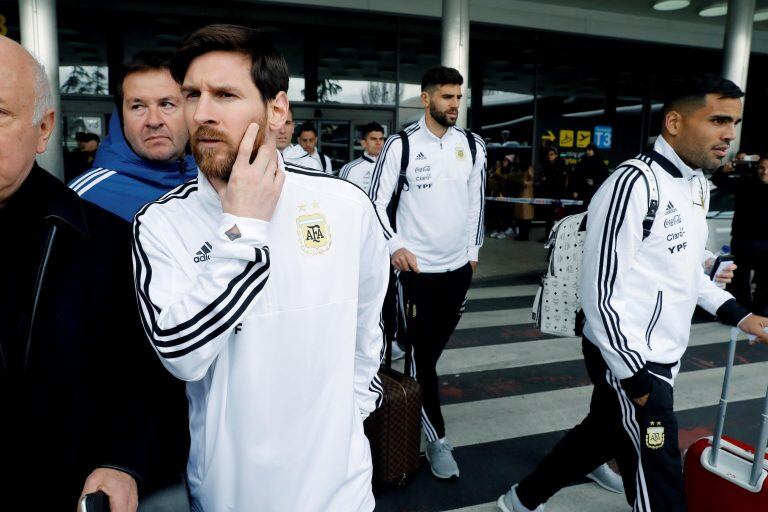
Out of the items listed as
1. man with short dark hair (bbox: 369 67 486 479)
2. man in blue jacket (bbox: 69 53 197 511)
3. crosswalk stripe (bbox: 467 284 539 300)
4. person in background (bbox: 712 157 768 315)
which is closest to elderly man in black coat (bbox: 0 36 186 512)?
man in blue jacket (bbox: 69 53 197 511)

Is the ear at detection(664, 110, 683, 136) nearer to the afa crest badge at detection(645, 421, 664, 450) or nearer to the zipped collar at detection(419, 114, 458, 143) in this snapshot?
the afa crest badge at detection(645, 421, 664, 450)

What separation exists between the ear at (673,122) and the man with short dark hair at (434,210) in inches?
56.3

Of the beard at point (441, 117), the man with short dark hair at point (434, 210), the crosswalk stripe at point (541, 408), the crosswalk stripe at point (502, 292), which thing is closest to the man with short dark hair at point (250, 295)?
the man with short dark hair at point (434, 210)

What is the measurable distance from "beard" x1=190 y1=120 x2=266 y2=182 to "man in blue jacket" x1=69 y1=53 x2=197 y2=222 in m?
0.87

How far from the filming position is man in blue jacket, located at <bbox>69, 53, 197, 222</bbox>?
2350 mm

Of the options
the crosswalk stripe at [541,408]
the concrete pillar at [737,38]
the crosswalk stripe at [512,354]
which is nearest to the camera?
the crosswalk stripe at [541,408]

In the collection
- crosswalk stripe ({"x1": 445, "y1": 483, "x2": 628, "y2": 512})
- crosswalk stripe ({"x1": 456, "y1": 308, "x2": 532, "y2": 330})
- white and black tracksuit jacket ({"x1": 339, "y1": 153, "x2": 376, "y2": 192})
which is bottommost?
crosswalk stripe ({"x1": 445, "y1": 483, "x2": 628, "y2": 512})

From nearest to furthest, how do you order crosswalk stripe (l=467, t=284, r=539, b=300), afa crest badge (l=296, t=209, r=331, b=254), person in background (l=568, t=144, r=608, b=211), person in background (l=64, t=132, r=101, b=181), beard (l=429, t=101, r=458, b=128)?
afa crest badge (l=296, t=209, r=331, b=254), beard (l=429, t=101, r=458, b=128), crosswalk stripe (l=467, t=284, r=539, b=300), person in background (l=64, t=132, r=101, b=181), person in background (l=568, t=144, r=608, b=211)

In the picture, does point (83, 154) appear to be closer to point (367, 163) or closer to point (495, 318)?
point (367, 163)

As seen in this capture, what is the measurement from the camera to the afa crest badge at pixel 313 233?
1605 millimetres

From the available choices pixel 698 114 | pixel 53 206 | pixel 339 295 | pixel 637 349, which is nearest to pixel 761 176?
pixel 698 114

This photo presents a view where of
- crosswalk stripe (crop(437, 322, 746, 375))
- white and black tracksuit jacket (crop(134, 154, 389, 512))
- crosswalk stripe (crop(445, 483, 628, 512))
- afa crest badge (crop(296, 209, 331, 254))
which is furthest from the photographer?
crosswalk stripe (crop(437, 322, 746, 375))

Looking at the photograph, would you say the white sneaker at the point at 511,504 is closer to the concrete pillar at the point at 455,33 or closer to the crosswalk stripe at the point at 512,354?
the crosswalk stripe at the point at 512,354

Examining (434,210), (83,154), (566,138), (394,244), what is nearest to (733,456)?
(394,244)
